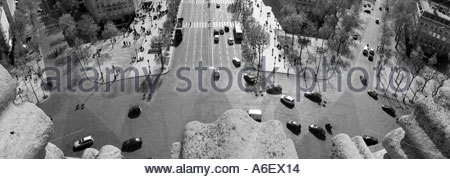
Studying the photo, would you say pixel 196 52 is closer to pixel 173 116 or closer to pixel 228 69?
pixel 228 69

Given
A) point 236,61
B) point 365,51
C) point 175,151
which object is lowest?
point 236,61


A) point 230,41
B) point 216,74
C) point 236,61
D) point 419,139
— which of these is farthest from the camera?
point 230,41

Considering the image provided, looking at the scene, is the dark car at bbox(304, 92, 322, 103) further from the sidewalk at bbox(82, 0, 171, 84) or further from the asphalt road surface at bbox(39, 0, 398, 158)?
the sidewalk at bbox(82, 0, 171, 84)

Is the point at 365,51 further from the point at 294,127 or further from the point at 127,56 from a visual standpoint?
the point at 127,56

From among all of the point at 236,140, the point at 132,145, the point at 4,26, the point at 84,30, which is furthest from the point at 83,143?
the point at 4,26

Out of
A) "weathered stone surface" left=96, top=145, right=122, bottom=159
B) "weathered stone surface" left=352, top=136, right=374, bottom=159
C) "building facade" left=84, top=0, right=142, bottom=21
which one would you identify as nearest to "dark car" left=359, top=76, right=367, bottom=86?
"weathered stone surface" left=352, top=136, right=374, bottom=159

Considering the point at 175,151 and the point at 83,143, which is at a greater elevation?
the point at 175,151
